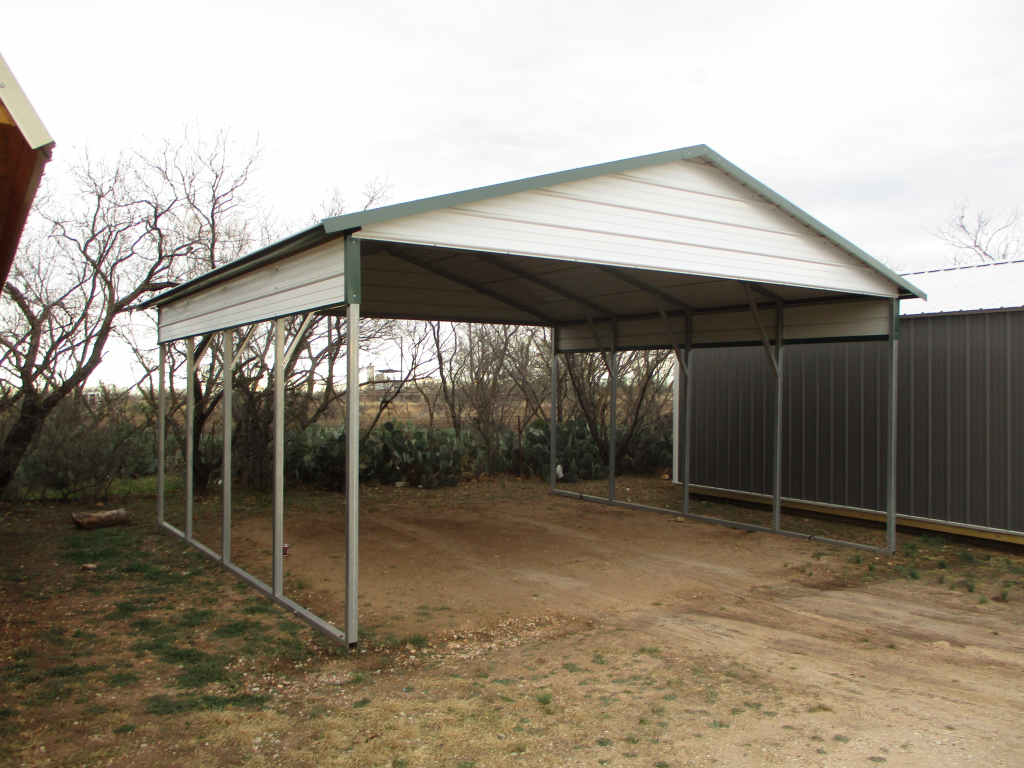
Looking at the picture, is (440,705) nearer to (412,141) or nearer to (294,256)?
(294,256)

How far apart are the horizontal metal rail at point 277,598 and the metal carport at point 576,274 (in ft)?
0.07

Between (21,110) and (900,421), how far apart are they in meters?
8.28

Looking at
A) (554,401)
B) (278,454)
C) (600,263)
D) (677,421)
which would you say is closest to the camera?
(278,454)

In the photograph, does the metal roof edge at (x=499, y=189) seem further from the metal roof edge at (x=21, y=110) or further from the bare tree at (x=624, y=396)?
the bare tree at (x=624, y=396)

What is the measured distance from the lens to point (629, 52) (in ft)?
45.6

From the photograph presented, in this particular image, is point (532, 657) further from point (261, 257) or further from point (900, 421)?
point (900, 421)

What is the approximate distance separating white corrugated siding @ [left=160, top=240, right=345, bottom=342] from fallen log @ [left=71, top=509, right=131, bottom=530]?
230 centimetres

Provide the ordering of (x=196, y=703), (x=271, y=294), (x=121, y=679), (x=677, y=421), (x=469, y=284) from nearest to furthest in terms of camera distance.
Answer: (x=196, y=703) < (x=121, y=679) < (x=271, y=294) < (x=469, y=284) < (x=677, y=421)

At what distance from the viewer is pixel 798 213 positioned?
20.8ft

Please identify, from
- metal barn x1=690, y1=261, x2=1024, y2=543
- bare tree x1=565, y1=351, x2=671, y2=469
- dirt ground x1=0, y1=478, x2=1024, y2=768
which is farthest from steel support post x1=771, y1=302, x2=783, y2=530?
bare tree x1=565, y1=351, x2=671, y2=469

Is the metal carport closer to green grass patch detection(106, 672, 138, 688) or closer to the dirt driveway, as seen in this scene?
the dirt driveway

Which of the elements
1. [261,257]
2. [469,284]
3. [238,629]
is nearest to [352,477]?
[238,629]

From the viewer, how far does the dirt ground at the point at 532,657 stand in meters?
3.20

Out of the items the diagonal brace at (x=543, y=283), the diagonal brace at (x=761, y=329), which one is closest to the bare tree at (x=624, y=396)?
the diagonal brace at (x=543, y=283)
